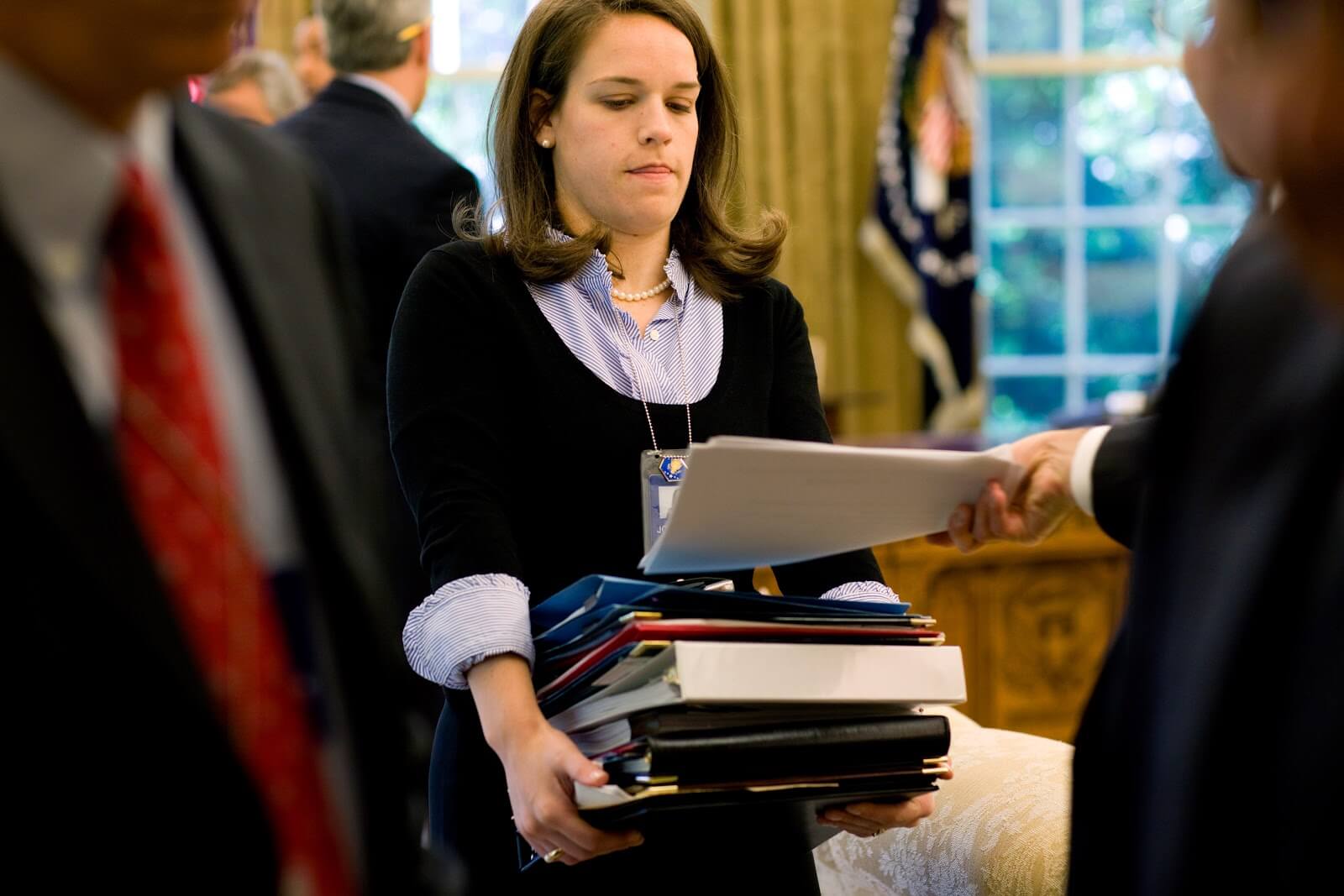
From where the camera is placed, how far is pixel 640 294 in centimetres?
177

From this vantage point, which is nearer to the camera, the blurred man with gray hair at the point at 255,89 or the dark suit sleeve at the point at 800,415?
the dark suit sleeve at the point at 800,415

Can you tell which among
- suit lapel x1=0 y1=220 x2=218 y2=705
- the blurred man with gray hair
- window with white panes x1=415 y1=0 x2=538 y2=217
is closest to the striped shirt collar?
suit lapel x1=0 y1=220 x2=218 y2=705

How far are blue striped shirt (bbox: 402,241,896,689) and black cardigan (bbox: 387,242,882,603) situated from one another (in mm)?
21

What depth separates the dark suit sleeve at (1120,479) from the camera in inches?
52.9

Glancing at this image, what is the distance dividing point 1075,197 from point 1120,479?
6.03 meters

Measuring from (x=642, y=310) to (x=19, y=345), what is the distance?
3.86ft

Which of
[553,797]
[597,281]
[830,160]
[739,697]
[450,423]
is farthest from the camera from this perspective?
[830,160]

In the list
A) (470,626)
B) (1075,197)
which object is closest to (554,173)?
(470,626)

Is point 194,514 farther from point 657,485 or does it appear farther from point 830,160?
point 830,160

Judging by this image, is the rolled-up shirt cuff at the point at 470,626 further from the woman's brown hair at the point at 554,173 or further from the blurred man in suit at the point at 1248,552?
the blurred man in suit at the point at 1248,552

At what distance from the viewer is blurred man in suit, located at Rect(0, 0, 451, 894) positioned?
60 centimetres

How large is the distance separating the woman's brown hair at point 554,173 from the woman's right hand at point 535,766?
0.49 m

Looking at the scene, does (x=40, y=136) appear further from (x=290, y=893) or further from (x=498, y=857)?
(x=498, y=857)

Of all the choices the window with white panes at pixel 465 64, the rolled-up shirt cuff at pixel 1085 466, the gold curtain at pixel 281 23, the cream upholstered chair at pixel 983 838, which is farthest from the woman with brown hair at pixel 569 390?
the window with white panes at pixel 465 64
